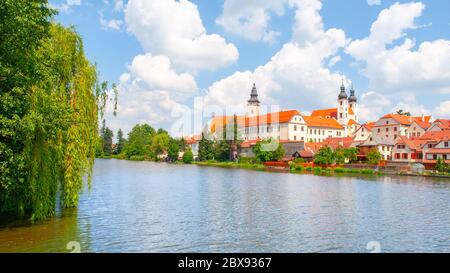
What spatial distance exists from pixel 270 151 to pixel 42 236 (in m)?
79.0

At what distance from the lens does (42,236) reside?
16.6m

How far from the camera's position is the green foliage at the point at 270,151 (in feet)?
302

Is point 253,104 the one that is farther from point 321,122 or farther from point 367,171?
point 367,171

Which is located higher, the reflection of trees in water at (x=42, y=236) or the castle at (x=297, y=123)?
the castle at (x=297, y=123)

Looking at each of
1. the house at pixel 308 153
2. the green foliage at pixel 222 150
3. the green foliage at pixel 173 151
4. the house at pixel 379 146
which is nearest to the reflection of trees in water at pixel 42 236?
the house at pixel 308 153

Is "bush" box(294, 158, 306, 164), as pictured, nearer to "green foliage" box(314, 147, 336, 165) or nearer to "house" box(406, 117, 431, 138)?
"green foliage" box(314, 147, 336, 165)

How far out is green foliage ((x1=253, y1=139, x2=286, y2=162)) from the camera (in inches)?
3629

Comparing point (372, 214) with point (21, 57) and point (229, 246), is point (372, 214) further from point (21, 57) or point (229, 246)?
point (21, 57)

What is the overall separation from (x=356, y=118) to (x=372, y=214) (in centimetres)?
12367

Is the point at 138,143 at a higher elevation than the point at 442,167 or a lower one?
higher

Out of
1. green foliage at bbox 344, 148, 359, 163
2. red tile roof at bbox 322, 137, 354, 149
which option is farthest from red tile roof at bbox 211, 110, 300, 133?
green foliage at bbox 344, 148, 359, 163

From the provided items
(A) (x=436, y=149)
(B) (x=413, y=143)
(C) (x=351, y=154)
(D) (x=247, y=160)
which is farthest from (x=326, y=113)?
(A) (x=436, y=149)

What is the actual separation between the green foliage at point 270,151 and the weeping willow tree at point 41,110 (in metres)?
72.5

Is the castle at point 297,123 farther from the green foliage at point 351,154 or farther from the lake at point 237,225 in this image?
the lake at point 237,225
